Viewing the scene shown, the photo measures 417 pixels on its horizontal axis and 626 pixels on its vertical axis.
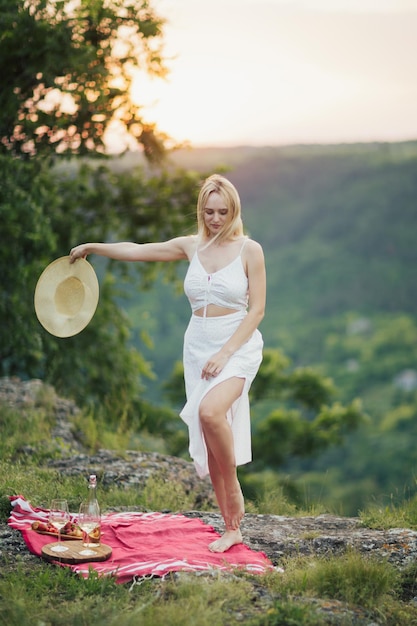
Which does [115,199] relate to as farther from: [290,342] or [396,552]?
[290,342]

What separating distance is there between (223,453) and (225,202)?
1509 millimetres

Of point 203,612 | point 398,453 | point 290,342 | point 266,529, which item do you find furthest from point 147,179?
point 290,342

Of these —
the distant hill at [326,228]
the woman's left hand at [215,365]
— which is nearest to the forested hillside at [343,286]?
the distant hill at [326,228]

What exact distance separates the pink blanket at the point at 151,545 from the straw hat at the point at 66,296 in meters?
1.21

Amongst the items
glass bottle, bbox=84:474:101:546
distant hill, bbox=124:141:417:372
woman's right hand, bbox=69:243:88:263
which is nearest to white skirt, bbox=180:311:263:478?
glass bottle, bbox=84:474:101:546

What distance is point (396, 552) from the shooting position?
5125mm

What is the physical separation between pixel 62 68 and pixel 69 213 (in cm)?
320

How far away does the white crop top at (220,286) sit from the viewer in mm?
5070

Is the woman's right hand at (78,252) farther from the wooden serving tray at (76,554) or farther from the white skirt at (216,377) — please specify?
the wooden serving tray at (76,554)

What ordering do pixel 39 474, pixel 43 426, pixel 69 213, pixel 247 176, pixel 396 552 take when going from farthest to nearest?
pixel 247 176, pixel 69 213, pixel 43 426, pixel 39 474, pixel 396 552

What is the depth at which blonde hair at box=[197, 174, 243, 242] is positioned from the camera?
5035 millimetres

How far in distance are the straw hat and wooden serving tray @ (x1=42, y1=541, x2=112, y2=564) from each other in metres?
1.45

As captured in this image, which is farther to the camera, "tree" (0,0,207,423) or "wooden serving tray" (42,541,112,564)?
"tree" (0,0,207,423)

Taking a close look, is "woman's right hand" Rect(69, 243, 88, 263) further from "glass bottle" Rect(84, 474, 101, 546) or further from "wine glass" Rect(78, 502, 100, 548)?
"wine glass" Rect(78, 502, 100, 548)
